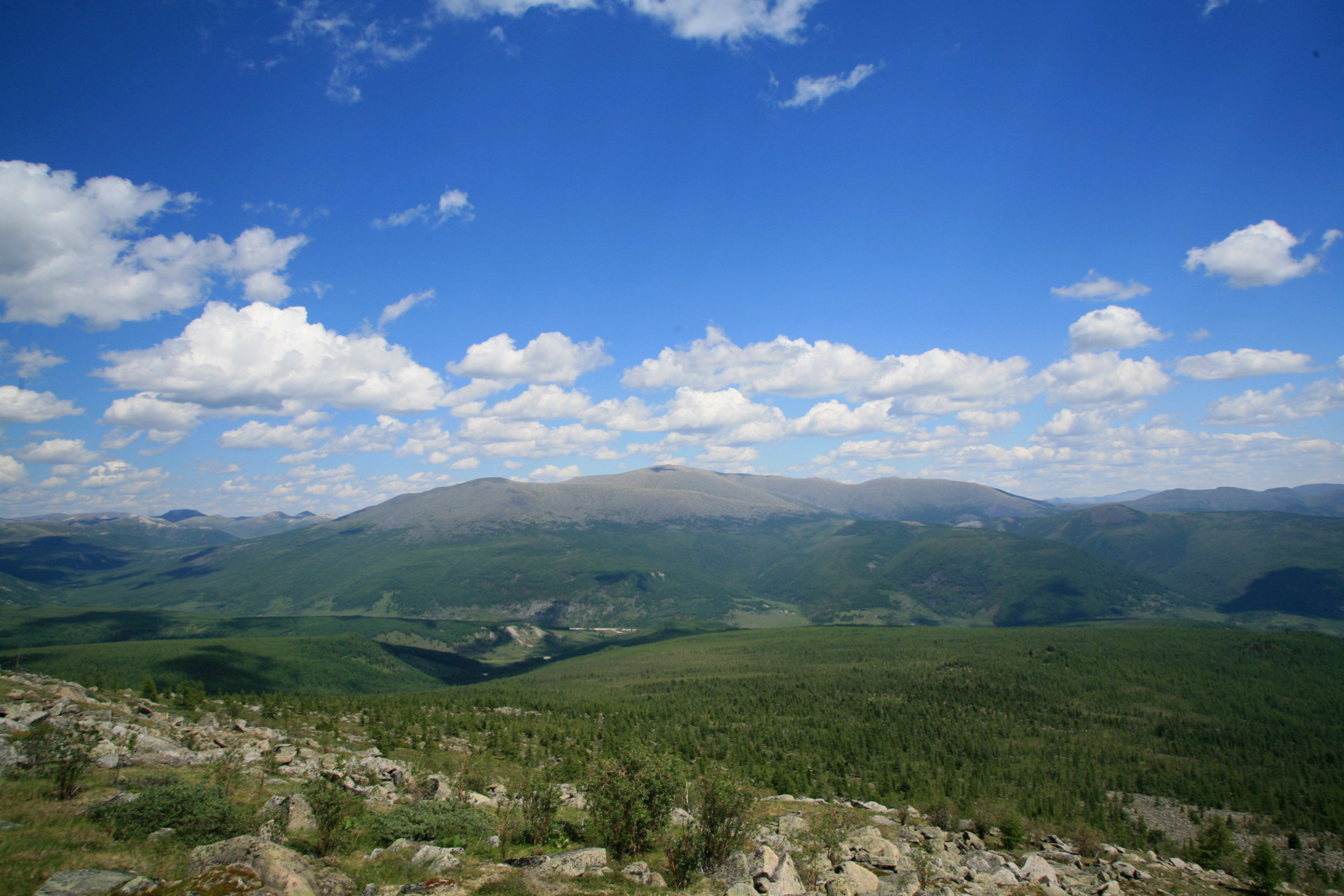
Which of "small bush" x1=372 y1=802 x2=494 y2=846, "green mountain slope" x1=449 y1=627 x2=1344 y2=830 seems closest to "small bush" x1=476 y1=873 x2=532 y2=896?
"small bush" x1=372 y1=802 x2=494 y2=846

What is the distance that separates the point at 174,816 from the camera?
853 inches

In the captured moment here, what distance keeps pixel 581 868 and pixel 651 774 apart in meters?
4.98

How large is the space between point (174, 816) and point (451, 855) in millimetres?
9825

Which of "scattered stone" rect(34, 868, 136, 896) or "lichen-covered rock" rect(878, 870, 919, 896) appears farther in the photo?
"lichen-covered rock" rect(878, 870, 919, 896)

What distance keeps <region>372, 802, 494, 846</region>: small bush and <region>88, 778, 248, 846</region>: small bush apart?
19.9 ft

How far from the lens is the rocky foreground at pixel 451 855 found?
17.9m

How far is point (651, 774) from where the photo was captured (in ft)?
90.3

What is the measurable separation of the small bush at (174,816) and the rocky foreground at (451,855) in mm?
676

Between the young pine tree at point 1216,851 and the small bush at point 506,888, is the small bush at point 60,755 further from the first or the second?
the young pine tree at point 1216,851

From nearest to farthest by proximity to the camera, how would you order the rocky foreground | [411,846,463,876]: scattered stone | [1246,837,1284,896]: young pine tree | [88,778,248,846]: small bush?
1. the rocky foreground
2. [88,778,248,846]: small bush
3. [411,846,463,876]: scattered stone
4. [1246,837,1284,896]: young pine tree

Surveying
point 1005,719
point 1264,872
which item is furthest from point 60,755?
point 1005,719

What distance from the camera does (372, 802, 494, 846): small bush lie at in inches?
1054

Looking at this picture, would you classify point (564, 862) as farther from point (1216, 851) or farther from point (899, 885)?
point (1216, 851)

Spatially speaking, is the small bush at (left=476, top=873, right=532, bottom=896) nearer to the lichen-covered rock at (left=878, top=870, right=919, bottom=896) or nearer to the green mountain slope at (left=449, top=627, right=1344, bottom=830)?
the lichen-covered rock at (left=878, top=870, right=919, bottom=896)
